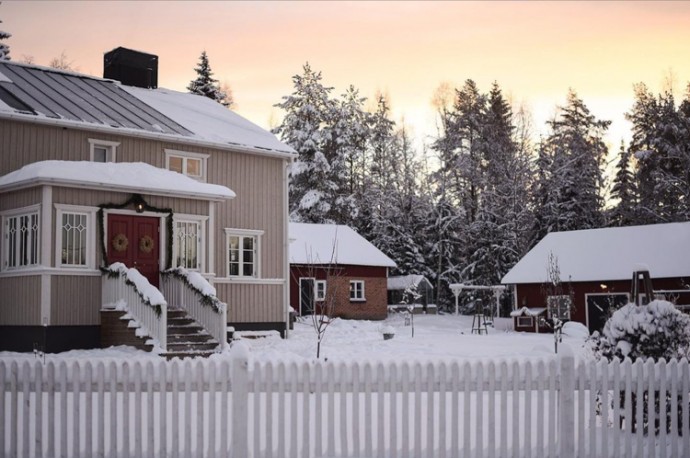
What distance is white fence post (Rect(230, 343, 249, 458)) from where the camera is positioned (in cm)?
775

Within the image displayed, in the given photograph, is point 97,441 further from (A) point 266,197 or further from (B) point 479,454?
(A) point 266,197

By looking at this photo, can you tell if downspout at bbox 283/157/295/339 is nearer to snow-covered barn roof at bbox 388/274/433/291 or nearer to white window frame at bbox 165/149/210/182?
white window frame at bbox 165/149/210/182

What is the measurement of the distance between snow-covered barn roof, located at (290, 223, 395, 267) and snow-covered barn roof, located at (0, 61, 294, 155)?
14374 millimetres

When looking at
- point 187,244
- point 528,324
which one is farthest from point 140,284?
point 528,324

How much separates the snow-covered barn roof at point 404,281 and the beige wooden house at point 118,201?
24336mm

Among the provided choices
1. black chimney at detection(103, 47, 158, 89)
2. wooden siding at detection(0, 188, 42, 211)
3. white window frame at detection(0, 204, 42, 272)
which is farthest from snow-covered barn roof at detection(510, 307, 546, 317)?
wooden siding at detection(0, 188, 42, 211)

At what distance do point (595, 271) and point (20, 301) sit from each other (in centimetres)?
2225

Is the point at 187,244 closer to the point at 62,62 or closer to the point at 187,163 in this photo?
the point at 187,163

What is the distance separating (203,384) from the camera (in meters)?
7.80

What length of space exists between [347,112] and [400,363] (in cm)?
4825

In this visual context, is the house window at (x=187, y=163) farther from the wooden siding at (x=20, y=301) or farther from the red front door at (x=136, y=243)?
the wooden siding at (x=20, y=301)

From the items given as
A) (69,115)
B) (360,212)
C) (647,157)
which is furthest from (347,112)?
(69,115)

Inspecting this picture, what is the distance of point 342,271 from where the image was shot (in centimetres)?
4178

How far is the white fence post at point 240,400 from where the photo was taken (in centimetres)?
775
